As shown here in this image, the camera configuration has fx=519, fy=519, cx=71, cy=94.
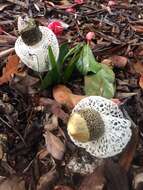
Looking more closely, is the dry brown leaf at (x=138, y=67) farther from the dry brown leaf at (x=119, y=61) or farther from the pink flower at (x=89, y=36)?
the pink flower at (x=89, y=36)

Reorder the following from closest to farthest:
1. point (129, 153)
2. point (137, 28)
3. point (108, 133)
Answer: point (108, 133) < point (129, 153) < point (137, 28)

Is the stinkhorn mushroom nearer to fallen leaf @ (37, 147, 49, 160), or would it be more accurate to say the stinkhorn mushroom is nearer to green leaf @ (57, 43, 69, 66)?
green leaf @ (57, 43, 69, 66)

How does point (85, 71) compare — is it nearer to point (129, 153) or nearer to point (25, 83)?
point (25, 83)

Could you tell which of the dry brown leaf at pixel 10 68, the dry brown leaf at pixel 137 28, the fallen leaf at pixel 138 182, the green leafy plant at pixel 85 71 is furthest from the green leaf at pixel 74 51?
the fallen leaf at pixel 138 182

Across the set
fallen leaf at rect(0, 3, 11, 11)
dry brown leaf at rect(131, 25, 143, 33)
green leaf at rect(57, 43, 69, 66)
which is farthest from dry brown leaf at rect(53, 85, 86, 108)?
fallen leaf at rect(0, 3, 11, 11)

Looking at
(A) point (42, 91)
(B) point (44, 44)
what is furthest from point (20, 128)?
(B) point (44, 44)

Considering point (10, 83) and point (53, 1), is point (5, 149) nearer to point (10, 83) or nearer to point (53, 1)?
point (10, 83)

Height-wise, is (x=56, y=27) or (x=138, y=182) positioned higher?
(x=56, y=27)

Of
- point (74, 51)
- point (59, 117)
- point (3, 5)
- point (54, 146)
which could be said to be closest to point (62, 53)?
point (74, 51)

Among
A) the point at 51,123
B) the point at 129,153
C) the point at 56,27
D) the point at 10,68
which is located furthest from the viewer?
the point at 56,27
